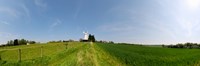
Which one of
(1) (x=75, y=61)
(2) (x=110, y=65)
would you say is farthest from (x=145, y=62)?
(1) (x=75, y=61)

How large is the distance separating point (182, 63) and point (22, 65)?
59.7 ft

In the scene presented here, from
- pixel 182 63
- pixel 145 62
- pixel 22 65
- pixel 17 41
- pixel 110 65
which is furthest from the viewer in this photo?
pixel 17 41

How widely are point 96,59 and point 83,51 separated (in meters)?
2.86

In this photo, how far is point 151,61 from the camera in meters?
29.5

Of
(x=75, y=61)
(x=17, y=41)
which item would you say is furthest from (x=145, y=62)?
(x=17, y=41)

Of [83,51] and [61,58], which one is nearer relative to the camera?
[83,51]

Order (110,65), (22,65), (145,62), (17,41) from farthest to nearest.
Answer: (17,41) → (22,65) → (145,62) → (110,65)

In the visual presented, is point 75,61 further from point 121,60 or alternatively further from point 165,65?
point 165,65

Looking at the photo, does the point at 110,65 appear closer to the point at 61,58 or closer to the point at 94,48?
A: the point at 94,48

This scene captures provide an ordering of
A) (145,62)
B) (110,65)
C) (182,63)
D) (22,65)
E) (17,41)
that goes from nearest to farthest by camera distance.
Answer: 1. (110,65)
2. (145,62)
3. (182,63)
4. (22,65)
5. (17,41)

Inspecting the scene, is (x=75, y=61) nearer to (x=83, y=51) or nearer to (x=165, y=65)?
(x=83, y=51)

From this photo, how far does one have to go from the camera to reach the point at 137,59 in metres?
28.8

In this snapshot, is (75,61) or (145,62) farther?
(145,62)

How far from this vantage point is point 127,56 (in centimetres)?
2894
